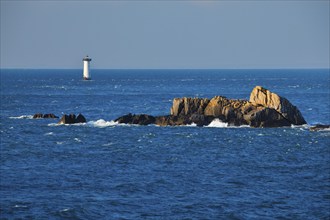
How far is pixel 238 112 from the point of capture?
9650 centimetres

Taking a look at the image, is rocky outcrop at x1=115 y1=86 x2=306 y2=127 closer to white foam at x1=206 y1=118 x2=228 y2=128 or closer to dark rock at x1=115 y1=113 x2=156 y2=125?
dark rock at x1=115 y1=113 x2=156 y2=125

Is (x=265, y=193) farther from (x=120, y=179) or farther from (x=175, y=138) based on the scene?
(x=175, y=138)

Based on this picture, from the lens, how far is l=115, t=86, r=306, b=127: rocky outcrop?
94.6 metres

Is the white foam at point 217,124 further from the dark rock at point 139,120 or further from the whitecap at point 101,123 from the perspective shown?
the whitecap at point 101,123

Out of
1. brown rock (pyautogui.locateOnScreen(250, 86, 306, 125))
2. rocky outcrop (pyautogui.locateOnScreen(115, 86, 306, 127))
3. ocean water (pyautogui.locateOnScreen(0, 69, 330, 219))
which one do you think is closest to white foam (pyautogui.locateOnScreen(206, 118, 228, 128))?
ocean water (pyautogui.locateOnScreen(0, 69, 330, 219))

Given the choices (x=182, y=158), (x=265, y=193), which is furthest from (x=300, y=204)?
(x=182, y=158)

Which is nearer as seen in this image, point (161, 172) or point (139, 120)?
point (161, 172)

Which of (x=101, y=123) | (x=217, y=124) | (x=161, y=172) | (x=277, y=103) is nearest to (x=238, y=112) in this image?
(x=217, y=124)

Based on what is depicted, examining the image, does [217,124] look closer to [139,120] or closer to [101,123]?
[139,120]

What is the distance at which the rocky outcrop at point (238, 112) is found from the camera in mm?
94625

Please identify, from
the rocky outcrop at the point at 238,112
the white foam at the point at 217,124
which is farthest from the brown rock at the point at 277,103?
the white foam at the point at 217,124

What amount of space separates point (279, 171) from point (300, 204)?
13.3m

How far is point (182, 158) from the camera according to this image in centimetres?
7194

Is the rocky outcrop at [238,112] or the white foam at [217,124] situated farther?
the white foam at [217,124]
